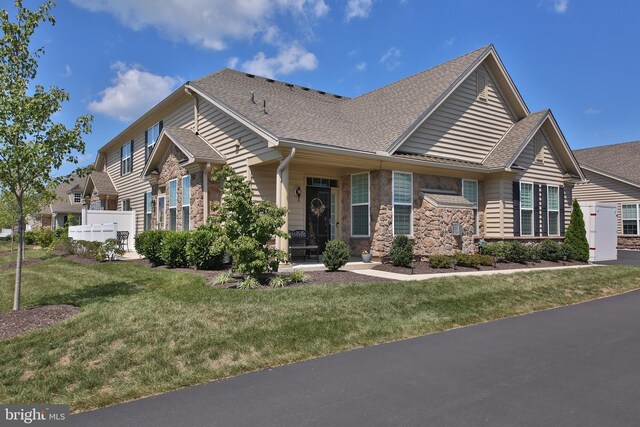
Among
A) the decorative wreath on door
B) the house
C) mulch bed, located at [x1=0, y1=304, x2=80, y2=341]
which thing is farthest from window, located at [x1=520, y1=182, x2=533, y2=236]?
mulch bed, located at [x1=0, y1=304, x2=80, y2=341]

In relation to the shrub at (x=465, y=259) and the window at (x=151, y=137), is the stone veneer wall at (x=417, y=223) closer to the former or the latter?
the shrub at (x=465, y=259)

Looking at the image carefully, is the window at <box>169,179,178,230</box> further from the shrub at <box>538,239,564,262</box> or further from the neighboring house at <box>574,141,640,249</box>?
the neighboring house at <box>574,141,640,249</box>

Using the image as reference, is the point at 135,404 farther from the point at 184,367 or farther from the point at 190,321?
the point at 190,321

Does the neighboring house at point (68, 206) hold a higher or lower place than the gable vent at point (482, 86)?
lower

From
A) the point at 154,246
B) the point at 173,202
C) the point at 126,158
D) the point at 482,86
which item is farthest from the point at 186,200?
the point at 482,86

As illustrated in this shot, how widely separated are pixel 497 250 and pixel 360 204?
4840 millimetres

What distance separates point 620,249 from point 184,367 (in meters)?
27.3

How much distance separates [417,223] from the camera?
1428 cm

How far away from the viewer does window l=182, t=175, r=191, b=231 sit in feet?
48.4

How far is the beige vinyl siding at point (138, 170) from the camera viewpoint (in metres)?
17.3

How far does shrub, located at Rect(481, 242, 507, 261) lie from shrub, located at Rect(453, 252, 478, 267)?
69.5 inches

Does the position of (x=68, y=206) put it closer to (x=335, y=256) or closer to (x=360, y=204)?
(x=360, y=204)

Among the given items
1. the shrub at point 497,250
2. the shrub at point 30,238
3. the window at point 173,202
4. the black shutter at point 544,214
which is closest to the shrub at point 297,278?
the window at point 173,202

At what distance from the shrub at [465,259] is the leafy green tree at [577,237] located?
567cm
